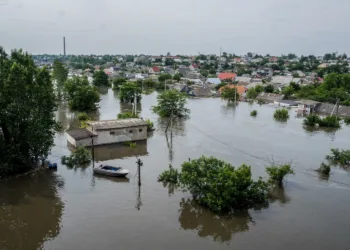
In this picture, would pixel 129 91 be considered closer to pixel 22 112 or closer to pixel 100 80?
pixel 100 80

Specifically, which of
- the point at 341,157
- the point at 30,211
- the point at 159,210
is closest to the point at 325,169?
the point at 341,157

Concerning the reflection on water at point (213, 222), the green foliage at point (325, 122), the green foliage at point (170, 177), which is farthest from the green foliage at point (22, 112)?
the green foliage at point (325, 122)

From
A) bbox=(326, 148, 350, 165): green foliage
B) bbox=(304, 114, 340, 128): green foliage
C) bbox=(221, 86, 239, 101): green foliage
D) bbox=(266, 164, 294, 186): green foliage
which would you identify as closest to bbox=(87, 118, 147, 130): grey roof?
bbox=(266, 164, 294, 186): green foliage

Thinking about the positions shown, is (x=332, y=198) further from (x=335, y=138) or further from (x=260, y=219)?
(x=335, y=138)

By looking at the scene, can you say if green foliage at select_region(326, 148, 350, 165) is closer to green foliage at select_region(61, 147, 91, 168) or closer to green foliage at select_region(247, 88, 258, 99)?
green foliage at select_region(61, 147, 91, 168)

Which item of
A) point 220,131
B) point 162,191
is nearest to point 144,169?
point 162,191
